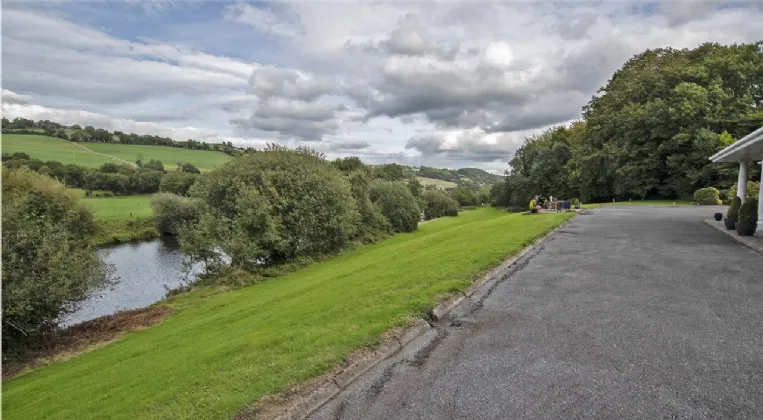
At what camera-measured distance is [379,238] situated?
38906mm

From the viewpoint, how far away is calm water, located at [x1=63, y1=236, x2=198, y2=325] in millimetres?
22156

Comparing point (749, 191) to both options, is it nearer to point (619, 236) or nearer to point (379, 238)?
point (619, 236)

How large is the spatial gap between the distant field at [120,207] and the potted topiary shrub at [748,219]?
56673 millimetres

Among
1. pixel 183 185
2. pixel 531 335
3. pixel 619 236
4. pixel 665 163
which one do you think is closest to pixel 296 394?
pixel 531 335

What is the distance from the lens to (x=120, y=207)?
61.4 metres

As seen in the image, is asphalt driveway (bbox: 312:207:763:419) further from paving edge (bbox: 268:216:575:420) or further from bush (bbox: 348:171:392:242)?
bush (bbox: 348:171:392:242)

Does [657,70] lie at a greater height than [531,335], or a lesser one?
greater

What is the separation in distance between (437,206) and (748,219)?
200 ft

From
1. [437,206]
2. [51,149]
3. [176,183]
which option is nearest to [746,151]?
[437,206]

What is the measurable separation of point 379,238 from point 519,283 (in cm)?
2996

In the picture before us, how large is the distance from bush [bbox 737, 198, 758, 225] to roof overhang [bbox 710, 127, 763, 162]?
219cm

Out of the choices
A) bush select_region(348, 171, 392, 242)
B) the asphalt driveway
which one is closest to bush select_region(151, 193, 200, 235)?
bush select_region(348, 171, 392, 242)

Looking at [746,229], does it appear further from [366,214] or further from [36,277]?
[366,214]

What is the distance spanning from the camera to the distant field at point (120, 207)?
53812 millimetres
